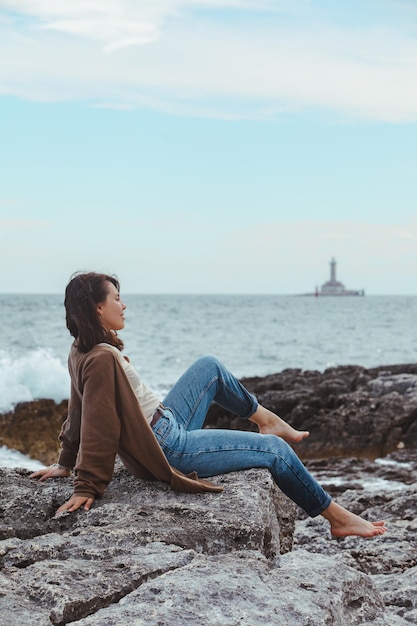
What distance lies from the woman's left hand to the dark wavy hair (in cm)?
86

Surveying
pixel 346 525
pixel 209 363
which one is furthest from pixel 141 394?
pixel 346 525

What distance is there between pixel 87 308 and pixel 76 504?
1.14 metres

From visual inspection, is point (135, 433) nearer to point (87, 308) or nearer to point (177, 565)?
point (87, 308)

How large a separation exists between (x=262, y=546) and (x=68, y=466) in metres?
1.52

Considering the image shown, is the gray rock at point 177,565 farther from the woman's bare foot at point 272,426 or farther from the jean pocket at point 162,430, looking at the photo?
the woman's bare foot at point 272,426

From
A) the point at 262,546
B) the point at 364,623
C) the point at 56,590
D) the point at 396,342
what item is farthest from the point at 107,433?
the point at 396,342

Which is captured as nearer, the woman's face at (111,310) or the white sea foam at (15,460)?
the woman's face at (111,310)

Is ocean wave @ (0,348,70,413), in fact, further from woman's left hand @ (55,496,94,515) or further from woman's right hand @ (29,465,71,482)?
woman's left hand @ (55,496,94,515)

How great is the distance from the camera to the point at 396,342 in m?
46.8

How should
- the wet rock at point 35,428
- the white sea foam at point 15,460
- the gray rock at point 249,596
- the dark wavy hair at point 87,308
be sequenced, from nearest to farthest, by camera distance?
the gray rock at point 249,596
the dark wavy hair at point 87,308
the white sea foam at point 15,460
the wet rock at point 35,428

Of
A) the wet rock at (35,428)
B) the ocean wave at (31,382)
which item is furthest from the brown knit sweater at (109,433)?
the ocean wave at (31,382)

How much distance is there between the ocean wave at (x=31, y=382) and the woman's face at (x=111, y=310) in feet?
32.9

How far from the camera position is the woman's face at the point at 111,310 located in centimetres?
470

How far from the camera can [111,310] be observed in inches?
186
